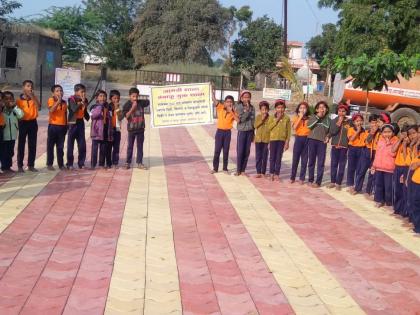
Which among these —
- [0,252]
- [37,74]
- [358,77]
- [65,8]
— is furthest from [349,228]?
[65,8]

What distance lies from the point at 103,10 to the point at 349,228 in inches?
2125

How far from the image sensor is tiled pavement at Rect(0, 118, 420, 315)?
14.4ft

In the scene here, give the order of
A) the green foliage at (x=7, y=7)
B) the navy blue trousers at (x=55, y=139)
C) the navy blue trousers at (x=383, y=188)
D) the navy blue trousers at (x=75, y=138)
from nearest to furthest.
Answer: the navy blue trousers at (x=383, y=188) < the navy blue trousers at (x=55, y=139) < the navy blue trousers at (x=75, y=138) < the green foliage at (x=7, y=7)

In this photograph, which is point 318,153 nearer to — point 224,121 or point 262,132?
point 262,132

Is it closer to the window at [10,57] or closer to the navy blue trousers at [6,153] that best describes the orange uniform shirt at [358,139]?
the navy blue trousers at [6,153]

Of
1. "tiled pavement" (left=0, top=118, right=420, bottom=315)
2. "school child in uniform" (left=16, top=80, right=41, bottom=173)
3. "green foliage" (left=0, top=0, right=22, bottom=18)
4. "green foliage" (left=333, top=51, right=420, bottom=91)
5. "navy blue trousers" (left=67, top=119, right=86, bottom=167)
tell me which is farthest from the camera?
"green foliage" (left=0, top=0, right=22, bottom=18)

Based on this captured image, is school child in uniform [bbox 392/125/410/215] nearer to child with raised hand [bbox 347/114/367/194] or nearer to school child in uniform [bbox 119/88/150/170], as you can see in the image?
child with raised hand [bbox 347/114/367/194]

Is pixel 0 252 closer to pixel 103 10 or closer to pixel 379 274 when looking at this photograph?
pixel 379 274

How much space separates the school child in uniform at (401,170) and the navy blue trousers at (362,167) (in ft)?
3.98

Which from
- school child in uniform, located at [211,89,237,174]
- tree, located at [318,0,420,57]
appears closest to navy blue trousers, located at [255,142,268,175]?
school child in uniform, located at [211,89,237,174]

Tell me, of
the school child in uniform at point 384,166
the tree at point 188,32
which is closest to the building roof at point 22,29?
the tree at point 188,32

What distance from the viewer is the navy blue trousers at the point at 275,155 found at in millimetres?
9633

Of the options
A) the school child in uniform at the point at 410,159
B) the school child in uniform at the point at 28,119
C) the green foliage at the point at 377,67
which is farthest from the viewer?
the green foliage at the point at 377,67

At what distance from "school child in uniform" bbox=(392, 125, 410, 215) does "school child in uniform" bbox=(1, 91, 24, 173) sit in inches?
223
